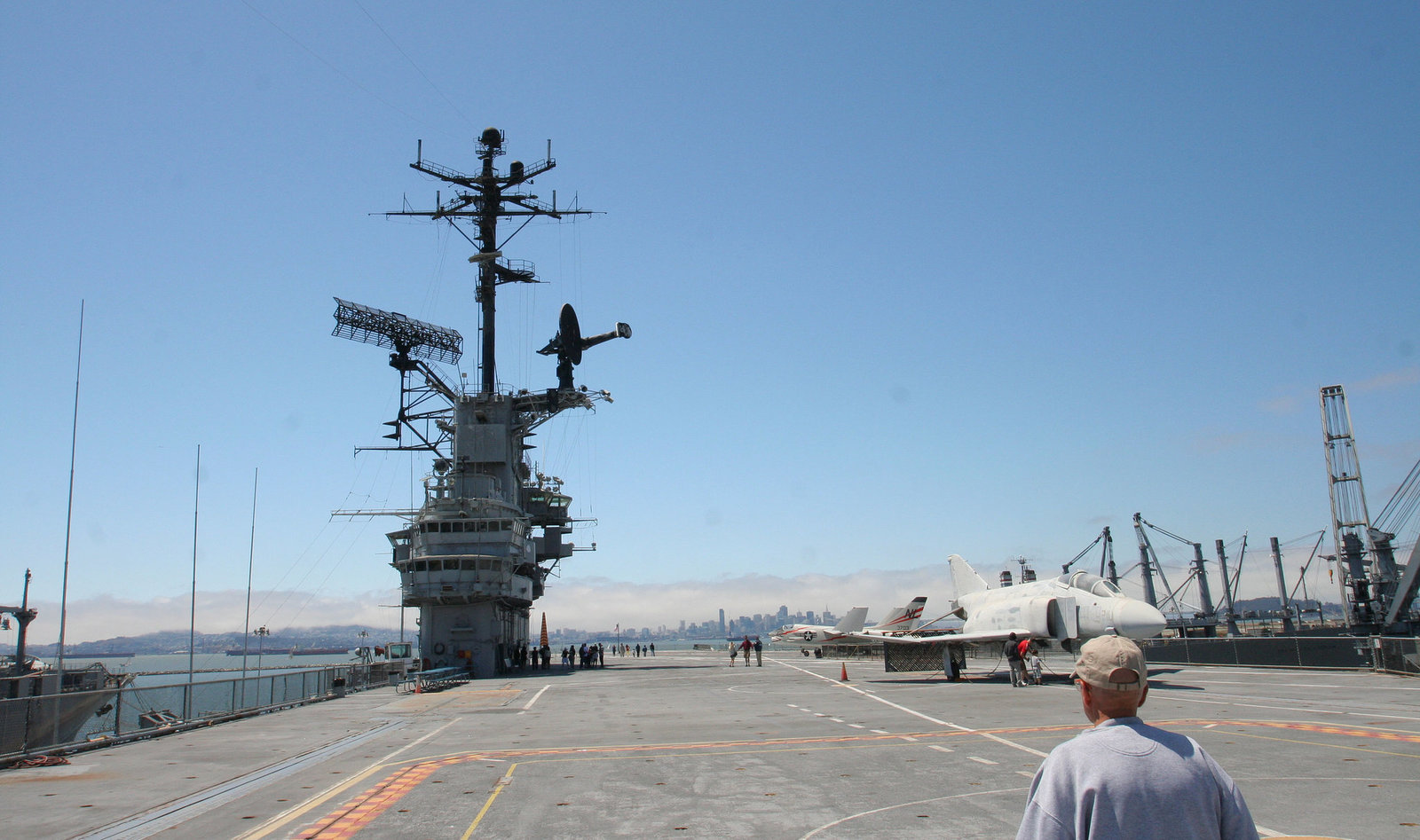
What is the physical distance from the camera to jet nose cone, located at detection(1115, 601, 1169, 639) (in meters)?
27.2

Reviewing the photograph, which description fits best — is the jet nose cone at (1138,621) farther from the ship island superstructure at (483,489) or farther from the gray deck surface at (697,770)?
the ship island superstructure at (483,489)

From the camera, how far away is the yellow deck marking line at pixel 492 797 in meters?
8.86

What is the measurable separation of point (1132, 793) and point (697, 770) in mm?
10588

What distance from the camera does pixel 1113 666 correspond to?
328 cm

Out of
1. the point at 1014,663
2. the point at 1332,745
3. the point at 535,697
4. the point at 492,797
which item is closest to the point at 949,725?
the point at 1332,745

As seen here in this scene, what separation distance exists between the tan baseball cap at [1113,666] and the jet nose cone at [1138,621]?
88.4 ft

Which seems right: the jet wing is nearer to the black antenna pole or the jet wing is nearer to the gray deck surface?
the gray deck surface

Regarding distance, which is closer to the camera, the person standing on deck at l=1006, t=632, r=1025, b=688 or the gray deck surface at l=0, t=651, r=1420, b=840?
the gray deck surface at l=0, t=651, r=1420, b=840

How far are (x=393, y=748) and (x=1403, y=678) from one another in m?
28.2

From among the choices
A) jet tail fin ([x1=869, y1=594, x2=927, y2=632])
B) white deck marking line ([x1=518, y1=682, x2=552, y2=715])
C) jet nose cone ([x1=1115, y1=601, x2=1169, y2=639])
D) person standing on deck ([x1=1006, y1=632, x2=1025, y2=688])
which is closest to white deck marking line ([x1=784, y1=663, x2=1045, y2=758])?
person standing on deck ([x1=1006, y1=632, x2=1025, y2=688])

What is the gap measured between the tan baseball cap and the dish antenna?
181ft

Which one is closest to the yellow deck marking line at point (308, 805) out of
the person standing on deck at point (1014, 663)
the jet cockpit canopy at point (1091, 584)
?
the person standing on deck at point (1014, 663)

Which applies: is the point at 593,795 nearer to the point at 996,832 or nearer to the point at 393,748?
the point at 996,832

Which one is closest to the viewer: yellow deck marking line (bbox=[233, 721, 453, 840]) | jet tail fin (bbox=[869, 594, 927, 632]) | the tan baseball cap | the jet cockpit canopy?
the tan baseball cap
